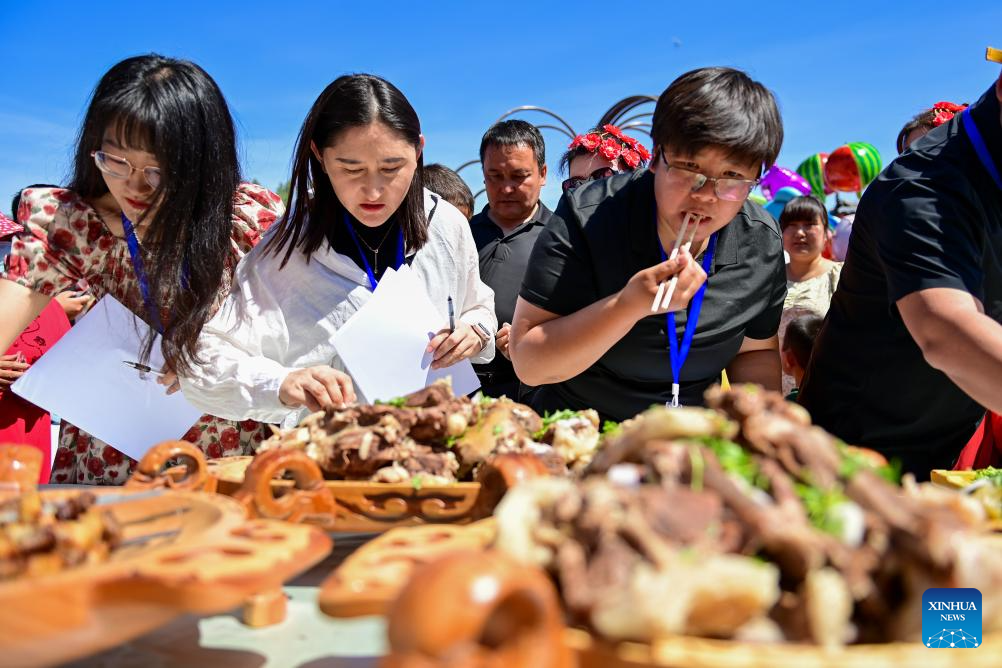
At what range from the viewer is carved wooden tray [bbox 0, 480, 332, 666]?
2.50 feet

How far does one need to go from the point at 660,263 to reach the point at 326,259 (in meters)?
1.03

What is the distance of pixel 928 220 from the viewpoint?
183 centimetres

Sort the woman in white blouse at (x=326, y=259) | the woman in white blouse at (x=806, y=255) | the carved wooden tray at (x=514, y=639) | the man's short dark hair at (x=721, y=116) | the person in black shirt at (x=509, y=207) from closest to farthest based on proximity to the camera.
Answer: the carved wooden tray at (x=514, y=639), the man's short dark hair at (x=721, y=116), the woman in white blouse at (x=326, y=259), the person in black shirt at (x=509, y=207), the woman in white blouse at (x=806, y=255)

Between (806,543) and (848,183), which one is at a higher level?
(848,183)

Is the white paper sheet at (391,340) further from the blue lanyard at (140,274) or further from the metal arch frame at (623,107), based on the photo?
the metal arch frame at (623,107)

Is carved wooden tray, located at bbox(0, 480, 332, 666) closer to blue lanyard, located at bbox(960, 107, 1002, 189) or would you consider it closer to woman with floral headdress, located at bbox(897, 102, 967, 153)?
blue lanyard, located at bbox(960, 107, 1002, 189)

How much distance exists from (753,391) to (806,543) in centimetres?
27

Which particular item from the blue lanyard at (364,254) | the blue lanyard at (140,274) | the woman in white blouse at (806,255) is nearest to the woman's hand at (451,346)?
the blue lanyard at (364,254)

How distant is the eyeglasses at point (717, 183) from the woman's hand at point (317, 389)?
988 mm

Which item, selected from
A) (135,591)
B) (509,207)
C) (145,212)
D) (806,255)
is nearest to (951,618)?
(135,591)

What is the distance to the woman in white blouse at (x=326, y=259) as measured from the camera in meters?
2.20

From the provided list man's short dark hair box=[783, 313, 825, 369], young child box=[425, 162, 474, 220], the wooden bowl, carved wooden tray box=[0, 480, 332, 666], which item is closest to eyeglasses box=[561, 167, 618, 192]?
young child box=[425, 162, 474, 220]

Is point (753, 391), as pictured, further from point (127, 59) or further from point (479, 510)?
point (127, 59)

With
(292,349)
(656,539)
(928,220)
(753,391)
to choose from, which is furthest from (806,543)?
(292,349)
